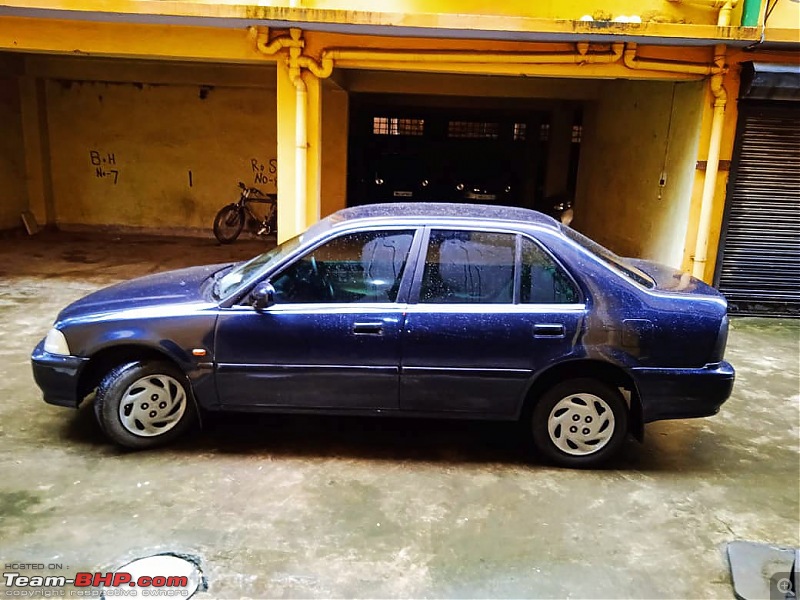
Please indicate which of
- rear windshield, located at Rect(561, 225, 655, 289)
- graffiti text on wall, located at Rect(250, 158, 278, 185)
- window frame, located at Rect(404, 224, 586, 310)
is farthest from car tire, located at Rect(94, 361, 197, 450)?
graffiti text on wall, located at Rect(250, 158, 278, 185)

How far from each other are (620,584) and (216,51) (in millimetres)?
6844

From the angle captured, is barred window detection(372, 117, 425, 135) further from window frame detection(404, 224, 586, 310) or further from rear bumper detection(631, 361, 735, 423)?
rear bumper detection(631, 361, 735, 423)

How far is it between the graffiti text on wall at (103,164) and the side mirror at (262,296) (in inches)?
407

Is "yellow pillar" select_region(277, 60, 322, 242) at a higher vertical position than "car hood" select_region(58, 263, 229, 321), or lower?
higher

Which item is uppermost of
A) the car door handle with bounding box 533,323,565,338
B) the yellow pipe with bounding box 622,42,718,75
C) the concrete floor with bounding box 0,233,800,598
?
the yellow pipe with bounding box 622,42,718,75

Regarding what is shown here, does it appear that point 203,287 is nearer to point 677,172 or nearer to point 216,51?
point 216,51

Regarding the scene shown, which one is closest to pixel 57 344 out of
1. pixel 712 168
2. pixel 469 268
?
pixel 469 268

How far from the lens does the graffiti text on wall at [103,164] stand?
1261 cm

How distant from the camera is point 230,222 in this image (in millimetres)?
12109

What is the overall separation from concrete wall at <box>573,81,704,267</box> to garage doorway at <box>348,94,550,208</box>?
5.20 feet

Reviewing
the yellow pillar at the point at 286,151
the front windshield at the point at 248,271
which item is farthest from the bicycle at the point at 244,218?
the front windshield at the point at 248,271

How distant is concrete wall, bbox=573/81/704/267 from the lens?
7738mm

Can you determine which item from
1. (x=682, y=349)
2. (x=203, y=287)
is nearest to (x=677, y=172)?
(x=682, y=349)

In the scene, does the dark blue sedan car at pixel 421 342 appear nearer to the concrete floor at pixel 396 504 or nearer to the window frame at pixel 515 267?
the window frame at pixel 515 267
